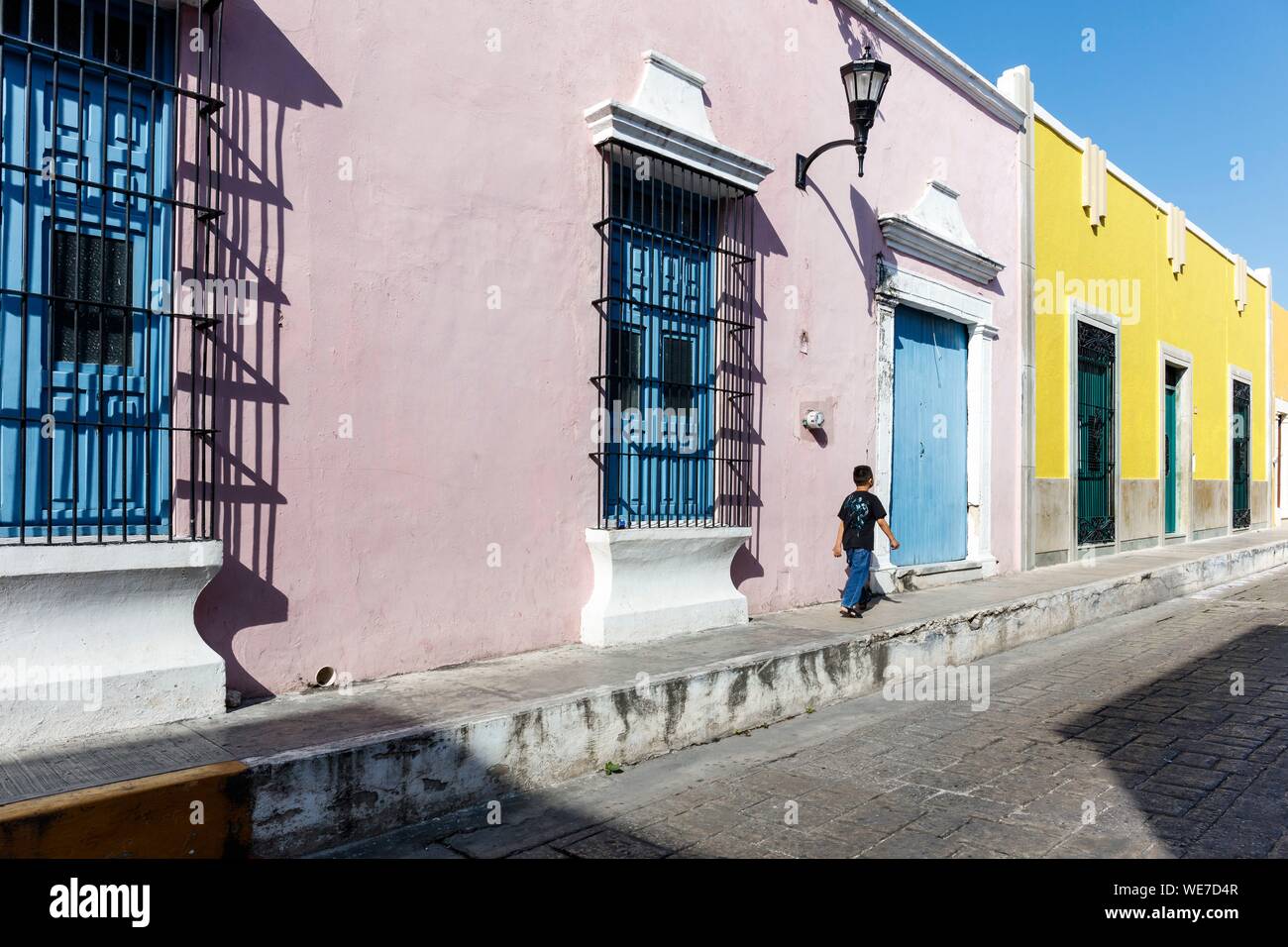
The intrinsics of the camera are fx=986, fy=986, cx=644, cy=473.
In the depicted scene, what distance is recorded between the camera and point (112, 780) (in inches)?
129

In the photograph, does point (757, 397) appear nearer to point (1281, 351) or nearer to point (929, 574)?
point (929, 574)

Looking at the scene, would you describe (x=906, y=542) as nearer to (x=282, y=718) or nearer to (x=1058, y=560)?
(x=1058, y=560)

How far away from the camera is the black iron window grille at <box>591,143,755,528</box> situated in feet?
20.5

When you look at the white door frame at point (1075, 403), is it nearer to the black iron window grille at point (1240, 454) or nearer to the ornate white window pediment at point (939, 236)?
the ornate white window pediment at point (939, 236)

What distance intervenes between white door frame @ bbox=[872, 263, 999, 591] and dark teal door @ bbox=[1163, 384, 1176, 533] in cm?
685

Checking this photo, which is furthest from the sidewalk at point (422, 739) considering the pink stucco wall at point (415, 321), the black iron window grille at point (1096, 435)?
the black iron window grille at point (1096, 435)

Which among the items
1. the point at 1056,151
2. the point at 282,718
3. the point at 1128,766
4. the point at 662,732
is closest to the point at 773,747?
the point at 662,732

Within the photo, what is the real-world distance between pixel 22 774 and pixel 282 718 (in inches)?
40.1

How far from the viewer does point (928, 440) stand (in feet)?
31.2

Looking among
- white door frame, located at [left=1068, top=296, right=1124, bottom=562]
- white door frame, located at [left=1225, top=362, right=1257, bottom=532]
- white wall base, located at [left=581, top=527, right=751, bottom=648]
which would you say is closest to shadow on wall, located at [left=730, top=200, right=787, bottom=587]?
white wall base, located at [left=581, top=527, right=751, bottom=648]

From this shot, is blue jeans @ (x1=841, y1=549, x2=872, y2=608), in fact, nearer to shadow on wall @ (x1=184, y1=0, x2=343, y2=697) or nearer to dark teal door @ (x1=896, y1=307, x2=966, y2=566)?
dark teal door @ (x1=896, y1=307, x2=966, y2=566)

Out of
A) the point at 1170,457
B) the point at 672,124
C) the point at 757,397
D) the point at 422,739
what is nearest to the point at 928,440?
the point at 757,397

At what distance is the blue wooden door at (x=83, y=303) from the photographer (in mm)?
3953

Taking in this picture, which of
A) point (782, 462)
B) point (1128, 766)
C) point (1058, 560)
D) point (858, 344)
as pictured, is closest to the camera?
point (1128, 766)
